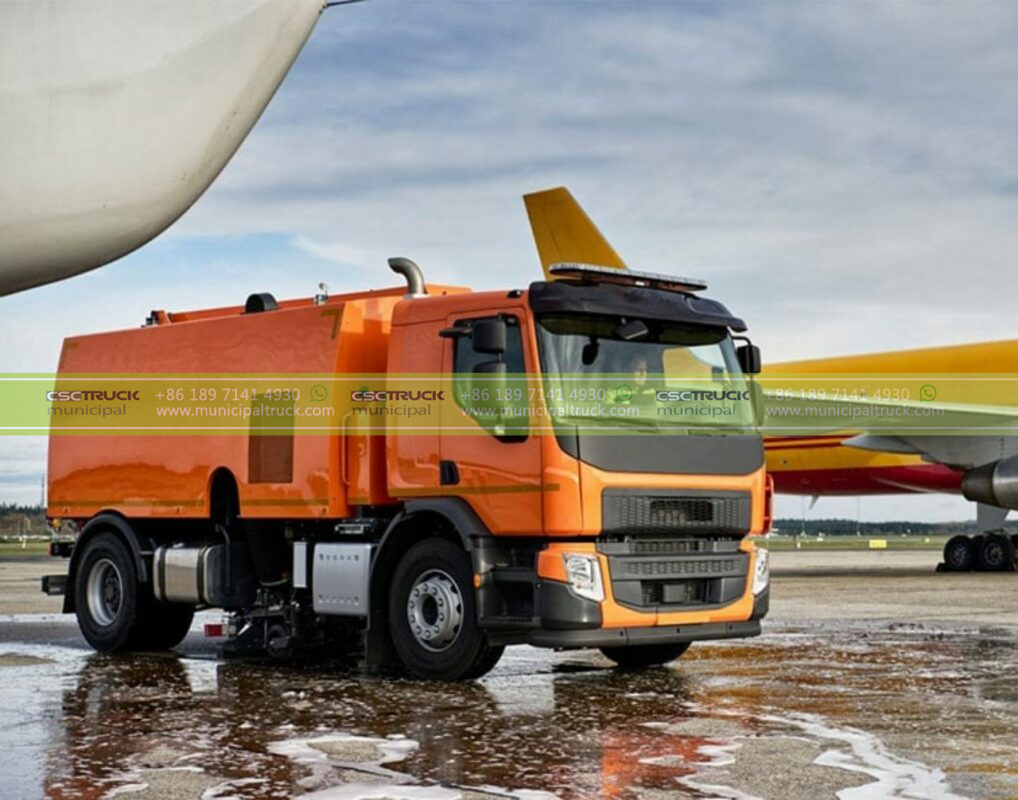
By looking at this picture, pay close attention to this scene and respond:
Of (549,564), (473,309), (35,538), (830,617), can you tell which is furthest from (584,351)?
(35,538)

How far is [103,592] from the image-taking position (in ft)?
38.0

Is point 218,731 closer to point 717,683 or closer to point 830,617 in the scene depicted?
point 717,683

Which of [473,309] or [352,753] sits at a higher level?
[473,309]

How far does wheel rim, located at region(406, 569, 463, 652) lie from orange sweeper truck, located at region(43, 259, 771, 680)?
1 cm

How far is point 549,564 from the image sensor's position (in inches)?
326

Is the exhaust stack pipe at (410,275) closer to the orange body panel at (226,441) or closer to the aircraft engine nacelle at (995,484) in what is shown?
the orange body panel at (226,441)

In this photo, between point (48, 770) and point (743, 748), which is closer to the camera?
point (48, 770)

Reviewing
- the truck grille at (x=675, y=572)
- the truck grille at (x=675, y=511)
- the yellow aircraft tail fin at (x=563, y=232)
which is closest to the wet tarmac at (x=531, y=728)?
the truck grille at (x=675, y=572)

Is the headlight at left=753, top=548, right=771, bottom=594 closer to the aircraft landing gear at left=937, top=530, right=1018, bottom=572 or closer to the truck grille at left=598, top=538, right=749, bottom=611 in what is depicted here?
the truck grille at left=598, top=538, right=749, bottom=611

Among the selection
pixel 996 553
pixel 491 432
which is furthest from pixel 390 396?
pixel 996 553

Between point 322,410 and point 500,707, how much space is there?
2.76m

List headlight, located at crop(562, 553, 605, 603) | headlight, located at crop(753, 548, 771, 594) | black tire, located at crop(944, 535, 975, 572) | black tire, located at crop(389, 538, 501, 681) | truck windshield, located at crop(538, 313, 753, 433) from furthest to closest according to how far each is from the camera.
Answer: black tire, located at crop(944, 535, 975, 572), headlight, located at crop(753, 548, 771, 594), black tire, located at crop(389, 538, 501, 681), truck windshield, located at crop(538, 313, 753, 433), headlight, located at crop(562, 553, 605, 603)

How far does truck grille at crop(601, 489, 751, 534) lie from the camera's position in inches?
333

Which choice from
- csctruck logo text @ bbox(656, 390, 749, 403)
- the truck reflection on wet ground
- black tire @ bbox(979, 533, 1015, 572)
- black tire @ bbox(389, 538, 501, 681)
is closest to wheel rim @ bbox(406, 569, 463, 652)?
black tire @ bbox(389, 538, 501, 681)
